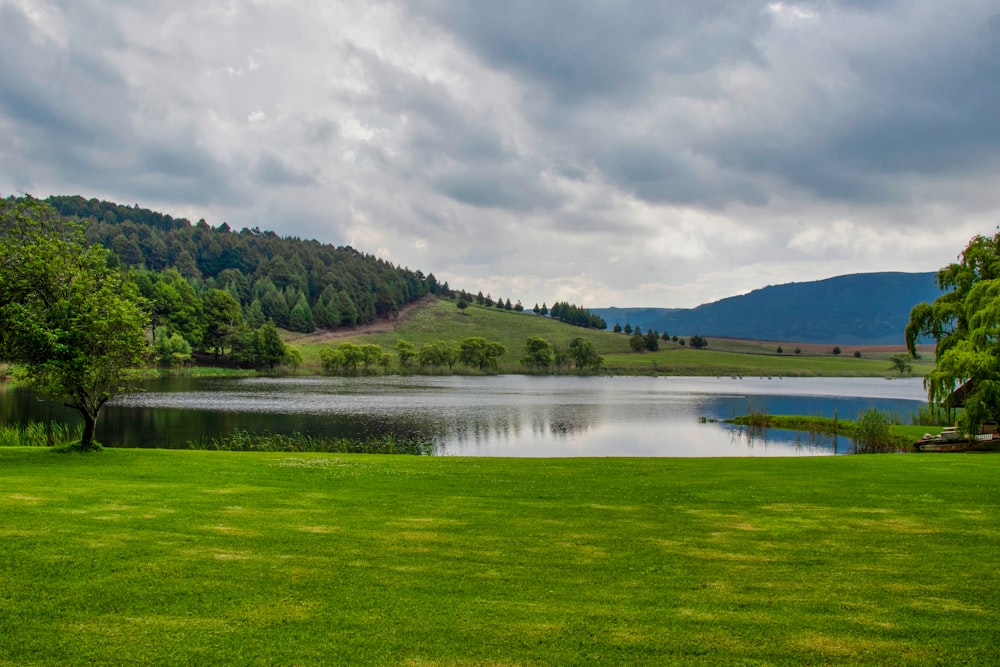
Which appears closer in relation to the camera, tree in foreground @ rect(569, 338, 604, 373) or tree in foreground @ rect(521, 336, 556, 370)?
tree in foreground @ rect(521, 336, 556, 370)

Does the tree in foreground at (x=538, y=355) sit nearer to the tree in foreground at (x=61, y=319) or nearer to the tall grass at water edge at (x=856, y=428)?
the tall grass at water edge at (x=856, y=428)

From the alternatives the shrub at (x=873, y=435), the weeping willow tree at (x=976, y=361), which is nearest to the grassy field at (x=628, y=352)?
the shrub at (x=873, y=435)

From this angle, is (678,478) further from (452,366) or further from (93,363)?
(452,366)

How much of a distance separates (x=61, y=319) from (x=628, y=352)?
518 feet

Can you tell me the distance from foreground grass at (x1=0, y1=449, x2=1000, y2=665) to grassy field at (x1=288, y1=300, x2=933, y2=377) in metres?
120

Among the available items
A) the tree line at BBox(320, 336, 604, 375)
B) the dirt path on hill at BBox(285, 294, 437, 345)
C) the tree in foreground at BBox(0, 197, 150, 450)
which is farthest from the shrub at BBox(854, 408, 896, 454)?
the dirt path on hill at BBox(285, 294, 437, 345)

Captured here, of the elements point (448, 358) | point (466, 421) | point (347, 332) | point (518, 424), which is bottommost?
point (518, 424)

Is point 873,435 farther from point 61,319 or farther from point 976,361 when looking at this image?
point 61,319

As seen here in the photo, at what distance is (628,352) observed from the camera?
169750 mm

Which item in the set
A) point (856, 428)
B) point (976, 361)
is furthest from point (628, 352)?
point (976, 361)

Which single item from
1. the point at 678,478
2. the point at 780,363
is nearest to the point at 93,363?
the point at 678,478

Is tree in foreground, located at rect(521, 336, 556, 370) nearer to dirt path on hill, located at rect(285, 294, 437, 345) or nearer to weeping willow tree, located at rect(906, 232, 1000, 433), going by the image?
dirt path on hill, located at rect(285, 294, 437, 345)

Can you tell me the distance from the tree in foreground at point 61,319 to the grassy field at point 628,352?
360 feet

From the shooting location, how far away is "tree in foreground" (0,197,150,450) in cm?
1919
